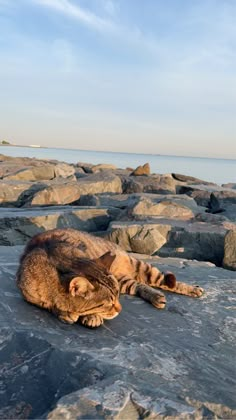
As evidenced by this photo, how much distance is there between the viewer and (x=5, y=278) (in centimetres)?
414

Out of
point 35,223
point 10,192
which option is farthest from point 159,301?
point 10,192

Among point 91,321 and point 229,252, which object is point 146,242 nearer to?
point 229,252

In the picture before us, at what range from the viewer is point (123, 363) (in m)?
2.51

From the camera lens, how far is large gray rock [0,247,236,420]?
2.04m

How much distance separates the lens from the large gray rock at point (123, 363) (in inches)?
80.3

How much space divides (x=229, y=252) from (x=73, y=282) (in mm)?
3548

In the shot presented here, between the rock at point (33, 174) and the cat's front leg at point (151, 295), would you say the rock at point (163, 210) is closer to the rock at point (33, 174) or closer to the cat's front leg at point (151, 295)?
the cat's front leg at point (151, 295)

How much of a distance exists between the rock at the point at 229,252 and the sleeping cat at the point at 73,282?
207 cm

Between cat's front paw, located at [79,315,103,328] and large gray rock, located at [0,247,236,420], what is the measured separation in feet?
0.16

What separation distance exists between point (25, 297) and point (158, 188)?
1051cm

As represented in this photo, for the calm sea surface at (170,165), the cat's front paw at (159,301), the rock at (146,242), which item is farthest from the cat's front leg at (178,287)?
the calm sea surface at (170,165)

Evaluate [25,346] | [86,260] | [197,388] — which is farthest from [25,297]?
[197,388]

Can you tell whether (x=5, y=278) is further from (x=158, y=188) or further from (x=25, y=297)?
(x=158, y=188)

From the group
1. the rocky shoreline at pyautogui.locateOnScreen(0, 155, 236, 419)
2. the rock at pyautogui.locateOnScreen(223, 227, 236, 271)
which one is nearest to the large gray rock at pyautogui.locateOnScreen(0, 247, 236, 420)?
the rocky shoreline at pyautogui.locateOnScreen(0, 155, 236, 419)
